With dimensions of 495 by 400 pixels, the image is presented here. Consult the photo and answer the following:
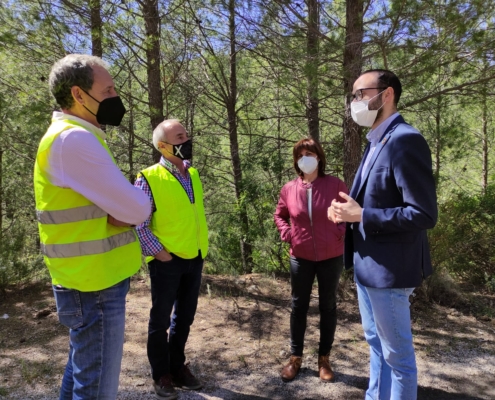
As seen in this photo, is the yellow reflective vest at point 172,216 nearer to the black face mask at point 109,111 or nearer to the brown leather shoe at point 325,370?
the black face mask at point 109,111

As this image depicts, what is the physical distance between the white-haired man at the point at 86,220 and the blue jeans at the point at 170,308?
1.02 metres

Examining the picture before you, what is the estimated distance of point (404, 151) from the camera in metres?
1.98

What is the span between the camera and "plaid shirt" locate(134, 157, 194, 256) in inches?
109

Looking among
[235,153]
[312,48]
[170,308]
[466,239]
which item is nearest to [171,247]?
[170,308]

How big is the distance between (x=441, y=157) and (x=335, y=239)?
6.31m

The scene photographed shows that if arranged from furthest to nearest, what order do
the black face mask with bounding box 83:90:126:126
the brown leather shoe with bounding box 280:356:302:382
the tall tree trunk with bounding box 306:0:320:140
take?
the tall tree trunk with bounding box 306:0:320:140 → the brown leather shoe with bounding box 280:356:302:382 → the black face mask with bounding box 83:90:126:126

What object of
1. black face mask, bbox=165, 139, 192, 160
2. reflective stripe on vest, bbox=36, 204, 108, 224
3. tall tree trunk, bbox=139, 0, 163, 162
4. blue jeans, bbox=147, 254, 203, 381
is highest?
tall tree trunk, bbox=139, 0, 163, 162

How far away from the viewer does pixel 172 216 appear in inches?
113

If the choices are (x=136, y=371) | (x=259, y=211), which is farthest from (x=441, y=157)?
(x=136, y=371)

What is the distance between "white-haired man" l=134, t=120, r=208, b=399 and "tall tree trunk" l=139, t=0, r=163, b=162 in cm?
265

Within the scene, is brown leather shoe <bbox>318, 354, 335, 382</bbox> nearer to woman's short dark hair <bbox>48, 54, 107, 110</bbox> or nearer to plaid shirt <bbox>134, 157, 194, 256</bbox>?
plaid shirt <bbox>134, 157, 194, 256</bbox>

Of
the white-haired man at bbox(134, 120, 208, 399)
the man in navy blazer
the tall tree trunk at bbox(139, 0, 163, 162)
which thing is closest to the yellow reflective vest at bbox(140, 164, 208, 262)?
the white-haired man at bbox(134, 120, 208, 399)

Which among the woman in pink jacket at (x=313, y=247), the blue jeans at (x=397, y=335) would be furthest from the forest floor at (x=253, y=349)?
the blue jeans at (x=397, y=335)

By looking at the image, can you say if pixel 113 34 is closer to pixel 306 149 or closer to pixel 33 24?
pixel 33 24
